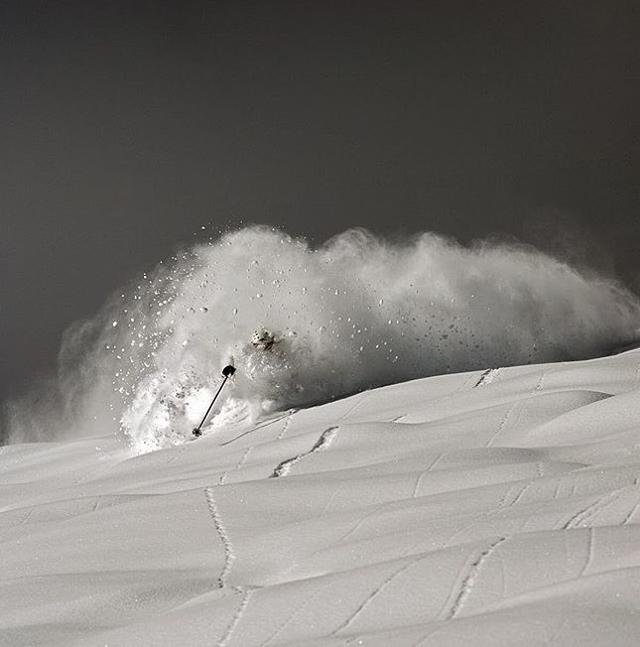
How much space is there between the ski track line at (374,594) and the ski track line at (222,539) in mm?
756

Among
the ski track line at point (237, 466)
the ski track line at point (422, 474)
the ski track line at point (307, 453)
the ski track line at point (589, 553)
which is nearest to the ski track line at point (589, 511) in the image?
the ski track line at point (589, 553)

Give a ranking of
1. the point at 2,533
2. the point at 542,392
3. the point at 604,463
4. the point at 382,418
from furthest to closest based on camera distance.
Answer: the point at 382,418 < the point at 542,392 < the point at 2,533 < the point at 604,463

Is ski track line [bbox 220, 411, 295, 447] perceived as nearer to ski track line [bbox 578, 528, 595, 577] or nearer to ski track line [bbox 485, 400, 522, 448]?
ski track line [bbox 485, 400, 522, 448]

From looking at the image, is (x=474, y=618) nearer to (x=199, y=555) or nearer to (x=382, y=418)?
(x=199, y=555)

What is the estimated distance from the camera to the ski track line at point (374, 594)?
3266mm

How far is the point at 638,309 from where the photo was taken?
11.1m

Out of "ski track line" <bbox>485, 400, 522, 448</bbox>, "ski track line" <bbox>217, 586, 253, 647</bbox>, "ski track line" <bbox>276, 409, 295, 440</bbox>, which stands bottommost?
"ski track line" <bbox>276, 409, 295, 440</bbox>

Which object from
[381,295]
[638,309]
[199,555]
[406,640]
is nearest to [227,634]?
[406,640]

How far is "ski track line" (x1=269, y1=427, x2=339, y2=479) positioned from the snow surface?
18mm

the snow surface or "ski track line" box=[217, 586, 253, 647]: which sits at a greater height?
"ski track line" box=[217, 586, 253, 647]

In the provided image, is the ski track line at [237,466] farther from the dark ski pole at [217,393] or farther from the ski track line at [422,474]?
the dark ski pole at [217,393]

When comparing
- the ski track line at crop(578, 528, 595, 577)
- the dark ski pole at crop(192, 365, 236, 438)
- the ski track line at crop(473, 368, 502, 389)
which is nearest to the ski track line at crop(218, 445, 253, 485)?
the dark ski pole at crop(192, 365, 236, 438)

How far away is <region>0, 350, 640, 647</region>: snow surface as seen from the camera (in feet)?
10.7

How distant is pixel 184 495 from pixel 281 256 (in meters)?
5.42
